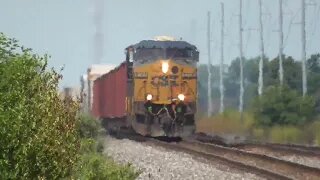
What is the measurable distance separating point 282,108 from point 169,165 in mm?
23919

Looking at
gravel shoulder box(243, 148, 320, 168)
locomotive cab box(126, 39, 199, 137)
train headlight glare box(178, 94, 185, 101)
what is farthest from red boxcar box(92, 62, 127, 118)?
gravel shoulder box(243, 148, 320, 168)

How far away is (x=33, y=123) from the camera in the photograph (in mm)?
7832

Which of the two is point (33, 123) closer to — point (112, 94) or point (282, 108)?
point (112, 94)

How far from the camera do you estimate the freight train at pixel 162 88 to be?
2575cm

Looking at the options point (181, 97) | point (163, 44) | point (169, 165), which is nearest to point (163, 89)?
point (181, 97)

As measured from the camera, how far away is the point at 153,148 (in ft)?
76.5

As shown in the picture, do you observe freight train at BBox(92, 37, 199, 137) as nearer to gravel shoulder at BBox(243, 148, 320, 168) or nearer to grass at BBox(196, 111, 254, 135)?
gravel shoulder at BBox(243, 148, 320, 168)

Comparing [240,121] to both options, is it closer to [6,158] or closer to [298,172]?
[298,172]

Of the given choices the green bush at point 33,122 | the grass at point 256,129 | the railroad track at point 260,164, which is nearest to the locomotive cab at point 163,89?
the railroad track at point 260,164

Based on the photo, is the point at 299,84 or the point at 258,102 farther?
the point at 299,84

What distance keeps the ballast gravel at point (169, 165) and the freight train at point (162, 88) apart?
6.57 ft

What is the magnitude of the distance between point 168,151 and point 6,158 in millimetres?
14808

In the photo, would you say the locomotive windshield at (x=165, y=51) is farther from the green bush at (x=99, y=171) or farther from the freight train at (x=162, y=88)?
the green bush at (x=99, y=171)

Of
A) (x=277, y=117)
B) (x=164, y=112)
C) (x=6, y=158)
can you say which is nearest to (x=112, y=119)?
(x=164, y=112)
